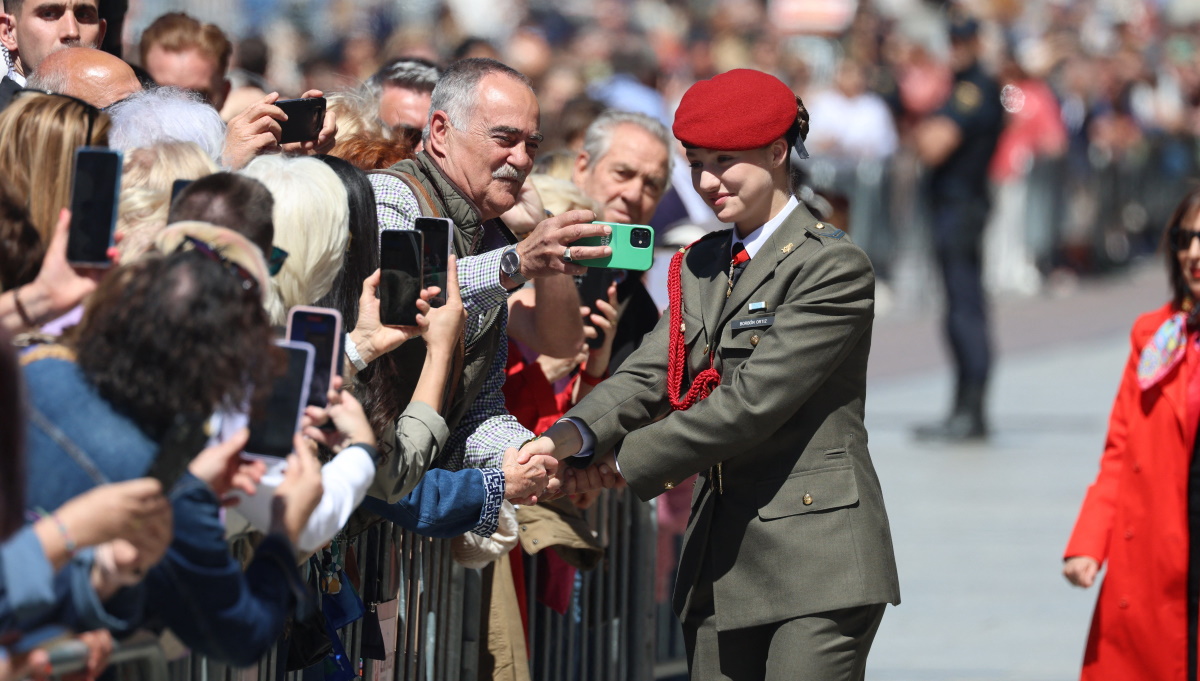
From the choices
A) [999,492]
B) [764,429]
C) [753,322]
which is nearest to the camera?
[764,429]

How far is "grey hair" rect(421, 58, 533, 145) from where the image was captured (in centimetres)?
437

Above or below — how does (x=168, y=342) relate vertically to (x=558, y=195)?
below

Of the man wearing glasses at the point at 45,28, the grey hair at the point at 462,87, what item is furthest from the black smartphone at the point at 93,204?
the man wearing glasses at the point at 45,28

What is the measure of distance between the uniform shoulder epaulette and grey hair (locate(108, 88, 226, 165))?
137 centimetres

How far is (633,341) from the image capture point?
5328 mm

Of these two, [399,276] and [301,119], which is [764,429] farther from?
[301,119]

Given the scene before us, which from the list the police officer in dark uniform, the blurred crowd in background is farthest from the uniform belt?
the blurred crowd in background

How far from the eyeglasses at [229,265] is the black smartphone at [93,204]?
7.8 inches

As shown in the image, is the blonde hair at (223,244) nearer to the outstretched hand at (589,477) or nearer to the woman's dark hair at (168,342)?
the woman's dark hair at (168,342)

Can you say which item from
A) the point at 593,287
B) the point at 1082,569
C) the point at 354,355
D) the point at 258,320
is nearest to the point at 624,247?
the point at 354,355

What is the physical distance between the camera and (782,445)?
3938 mm

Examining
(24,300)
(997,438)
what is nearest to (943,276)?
(997,438)

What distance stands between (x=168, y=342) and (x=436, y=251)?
119cm

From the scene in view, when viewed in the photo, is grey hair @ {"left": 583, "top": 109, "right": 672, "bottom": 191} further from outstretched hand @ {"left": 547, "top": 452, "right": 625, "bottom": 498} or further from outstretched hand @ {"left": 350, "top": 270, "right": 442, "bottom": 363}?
outstretched hand @ {"left": 350, "top": 270, "right": 442, "bottom": 363}
